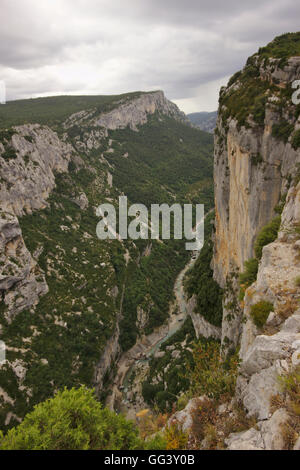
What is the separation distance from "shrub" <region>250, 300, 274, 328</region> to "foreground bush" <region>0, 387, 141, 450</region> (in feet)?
16.6

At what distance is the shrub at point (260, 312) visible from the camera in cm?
→ 876

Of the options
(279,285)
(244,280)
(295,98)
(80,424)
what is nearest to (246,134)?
(295,98)

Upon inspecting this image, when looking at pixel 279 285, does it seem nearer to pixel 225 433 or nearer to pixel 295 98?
pixel 225 433

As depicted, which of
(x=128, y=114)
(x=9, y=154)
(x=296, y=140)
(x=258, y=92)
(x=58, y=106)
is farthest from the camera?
(x=128, y=114)

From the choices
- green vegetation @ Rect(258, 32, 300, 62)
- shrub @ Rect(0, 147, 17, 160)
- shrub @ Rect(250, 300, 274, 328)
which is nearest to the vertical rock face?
green vegetation @ Rect(258, 32, 300, 62)

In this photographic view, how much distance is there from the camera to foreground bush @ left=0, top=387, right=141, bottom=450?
6.48 metres

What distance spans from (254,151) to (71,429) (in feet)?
70.8

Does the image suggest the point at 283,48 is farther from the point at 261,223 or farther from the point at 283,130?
the point at 261,223

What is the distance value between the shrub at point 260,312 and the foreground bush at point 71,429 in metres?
5.05

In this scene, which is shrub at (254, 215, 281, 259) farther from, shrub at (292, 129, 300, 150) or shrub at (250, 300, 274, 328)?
shrub at (292, 129, 300, 150)

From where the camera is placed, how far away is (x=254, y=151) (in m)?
21.5

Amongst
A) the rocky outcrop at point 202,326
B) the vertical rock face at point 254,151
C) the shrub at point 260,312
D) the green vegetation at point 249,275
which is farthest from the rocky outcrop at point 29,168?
the shrub at point 260,312

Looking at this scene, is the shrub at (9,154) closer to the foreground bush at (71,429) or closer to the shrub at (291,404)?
the foreground bush at (71,429)

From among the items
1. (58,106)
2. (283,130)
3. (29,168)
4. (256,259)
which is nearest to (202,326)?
(256,259)
